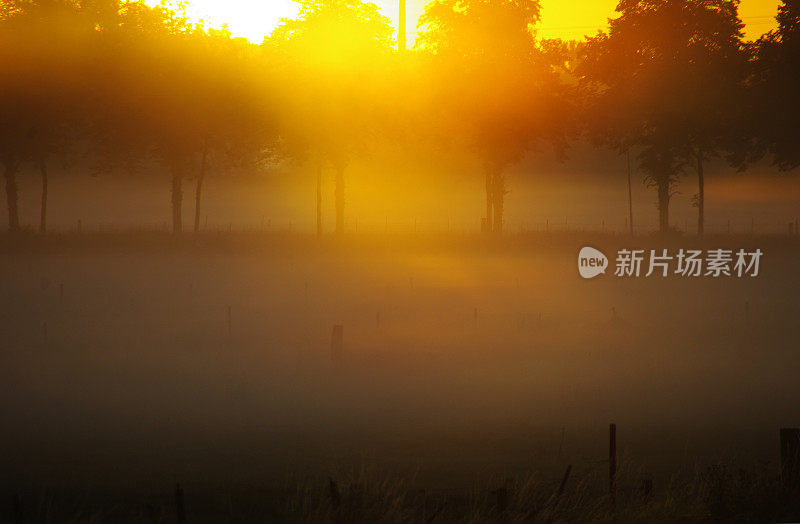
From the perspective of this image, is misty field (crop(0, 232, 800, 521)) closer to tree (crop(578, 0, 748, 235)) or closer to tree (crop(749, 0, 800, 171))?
tree (crop(749, 0, 800, 171))

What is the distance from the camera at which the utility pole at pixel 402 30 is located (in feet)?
188

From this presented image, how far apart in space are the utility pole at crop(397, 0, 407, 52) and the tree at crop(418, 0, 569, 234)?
3184 millimetres

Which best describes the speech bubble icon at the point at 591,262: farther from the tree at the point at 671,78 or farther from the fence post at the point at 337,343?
the fence post at the point at 337,343

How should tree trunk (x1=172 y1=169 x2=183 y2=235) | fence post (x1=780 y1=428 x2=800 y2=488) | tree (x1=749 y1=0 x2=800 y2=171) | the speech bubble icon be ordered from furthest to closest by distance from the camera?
tree trunk (x1=172 y1=169 x2=183 y2=235), tree (x1=749 y1=0 x2=800 y2=171), the speech bubble icon, fence post (x1=780 y1=428 x2=800 y2=488)

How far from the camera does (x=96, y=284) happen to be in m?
37.5

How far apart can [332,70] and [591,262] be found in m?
16.2

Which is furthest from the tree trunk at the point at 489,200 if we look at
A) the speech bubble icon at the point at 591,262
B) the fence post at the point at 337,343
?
the fence post at the point at 337,343

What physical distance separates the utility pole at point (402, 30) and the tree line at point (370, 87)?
2.45 m

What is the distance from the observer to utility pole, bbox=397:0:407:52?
5717 cm

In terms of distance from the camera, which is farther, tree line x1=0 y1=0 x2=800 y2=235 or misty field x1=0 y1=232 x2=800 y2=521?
tree line x1=0 y1=0 x2=800 y2=235

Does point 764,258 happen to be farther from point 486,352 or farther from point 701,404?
point 701,404

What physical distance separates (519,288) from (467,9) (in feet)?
68.0

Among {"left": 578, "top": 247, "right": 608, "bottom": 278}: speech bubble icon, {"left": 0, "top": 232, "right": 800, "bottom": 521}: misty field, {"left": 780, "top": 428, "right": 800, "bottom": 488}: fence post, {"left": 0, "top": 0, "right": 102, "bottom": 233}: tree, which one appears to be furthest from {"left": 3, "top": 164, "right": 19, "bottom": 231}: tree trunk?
{"left": 780, "top": 428, "right": 800, "bottom": 488}: fence post

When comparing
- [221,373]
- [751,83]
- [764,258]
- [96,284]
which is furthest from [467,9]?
[221,373]
